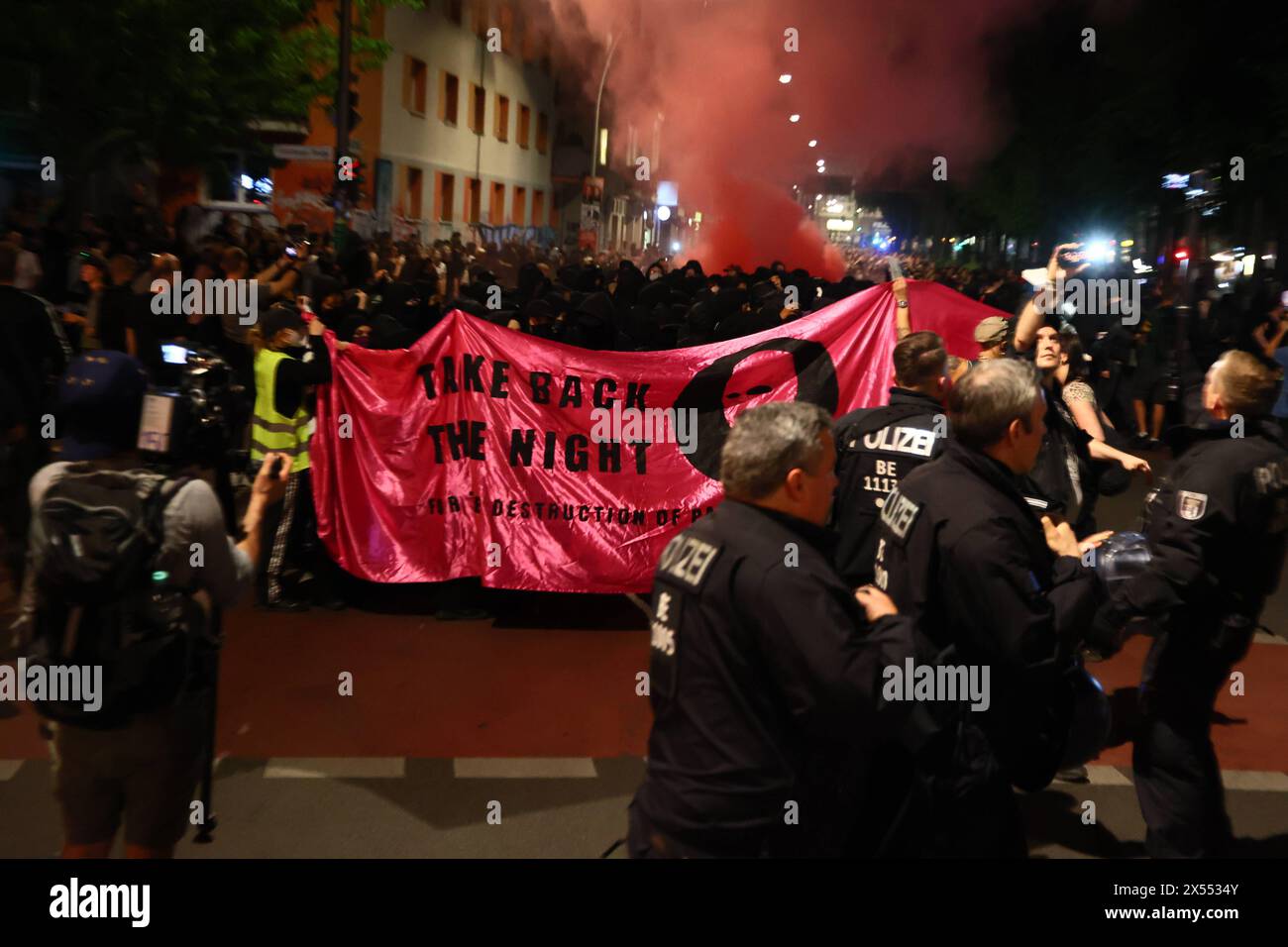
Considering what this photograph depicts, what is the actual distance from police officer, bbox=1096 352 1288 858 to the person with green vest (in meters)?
5.06

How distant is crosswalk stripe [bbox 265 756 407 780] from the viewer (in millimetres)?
5520

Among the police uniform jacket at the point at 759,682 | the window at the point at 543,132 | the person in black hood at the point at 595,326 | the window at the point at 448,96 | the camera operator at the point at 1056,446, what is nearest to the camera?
the police uniform jacket at the point at 759,682

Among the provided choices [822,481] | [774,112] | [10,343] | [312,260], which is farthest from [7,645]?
[774,112]

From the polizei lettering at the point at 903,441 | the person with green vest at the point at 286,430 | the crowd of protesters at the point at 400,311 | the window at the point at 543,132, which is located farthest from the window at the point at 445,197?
the polizei lettering at the point at 903,441

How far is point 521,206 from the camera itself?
4800 centimetres

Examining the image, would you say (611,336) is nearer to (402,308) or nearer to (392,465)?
(392,465)

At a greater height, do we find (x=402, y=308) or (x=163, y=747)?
(x=402, y=308)

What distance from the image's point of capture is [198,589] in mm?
3541

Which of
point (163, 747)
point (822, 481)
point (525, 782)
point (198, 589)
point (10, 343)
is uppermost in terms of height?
point (10, 343)

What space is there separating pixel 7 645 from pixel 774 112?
39795 millimetres

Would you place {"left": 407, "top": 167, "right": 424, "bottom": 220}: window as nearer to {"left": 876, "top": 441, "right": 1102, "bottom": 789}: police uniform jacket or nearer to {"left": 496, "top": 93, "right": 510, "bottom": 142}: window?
{"left": 496, "top": 93, "right": 510, "bottom": 142}: window

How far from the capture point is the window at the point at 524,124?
152 ft

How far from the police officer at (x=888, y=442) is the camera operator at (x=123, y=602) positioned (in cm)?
232

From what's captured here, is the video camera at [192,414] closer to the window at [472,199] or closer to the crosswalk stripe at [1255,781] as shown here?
the crosswalk stripe at [1255,781]
